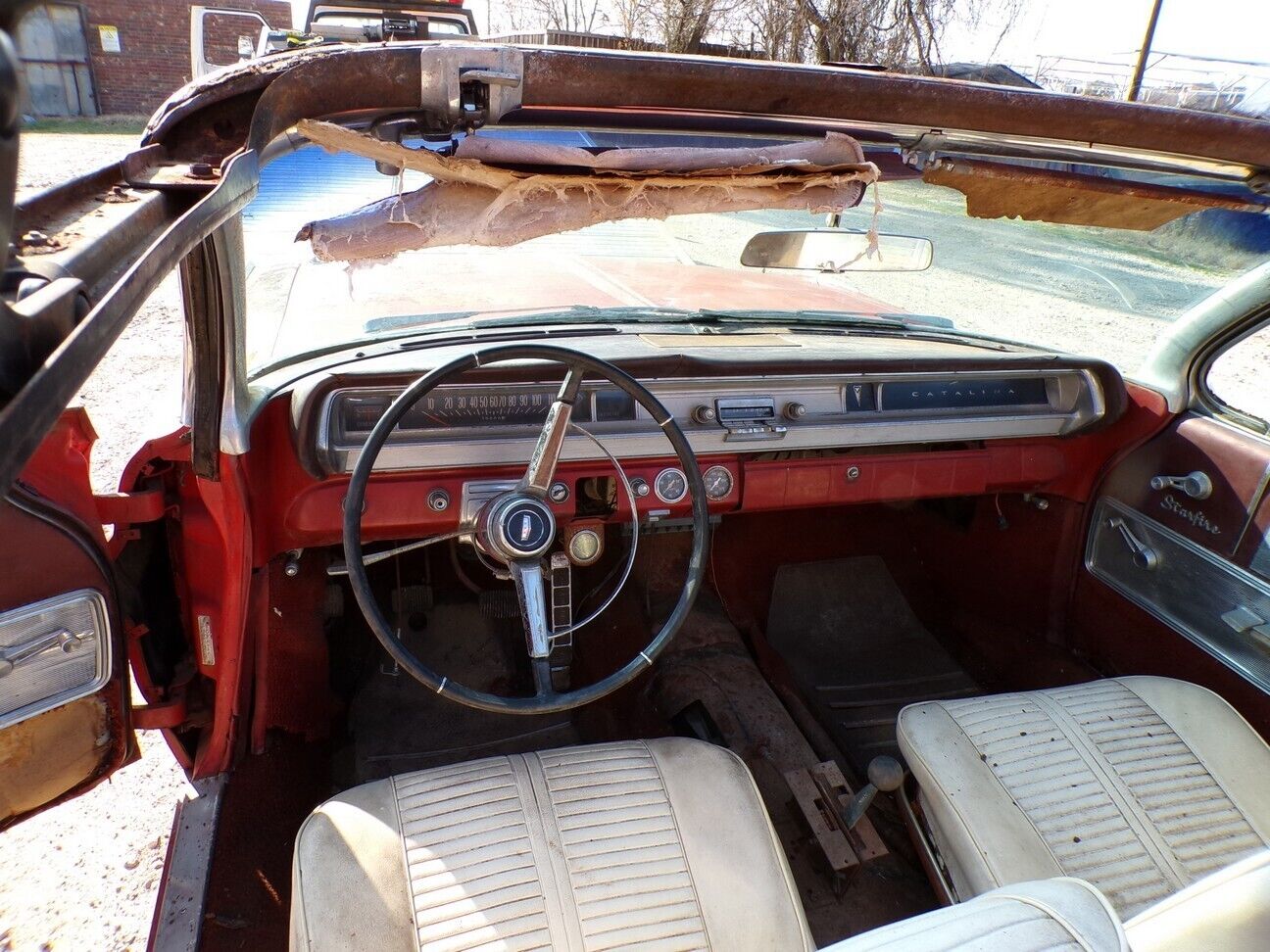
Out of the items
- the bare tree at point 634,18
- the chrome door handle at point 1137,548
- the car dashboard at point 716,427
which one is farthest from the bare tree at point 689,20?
the chrome door handle at point 1137,548

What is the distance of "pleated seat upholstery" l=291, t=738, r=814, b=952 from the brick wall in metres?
17.1

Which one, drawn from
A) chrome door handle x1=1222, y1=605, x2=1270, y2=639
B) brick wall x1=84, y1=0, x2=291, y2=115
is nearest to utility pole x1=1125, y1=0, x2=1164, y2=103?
chrome door handle x1=1222, y1=605, x2=1270, y2=639

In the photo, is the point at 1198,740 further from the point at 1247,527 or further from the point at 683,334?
the point at 683,334

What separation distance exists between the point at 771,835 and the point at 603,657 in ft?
4.40

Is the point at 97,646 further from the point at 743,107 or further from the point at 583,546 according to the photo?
the point at 743,107

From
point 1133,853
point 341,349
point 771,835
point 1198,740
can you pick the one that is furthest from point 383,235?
point 1198,740

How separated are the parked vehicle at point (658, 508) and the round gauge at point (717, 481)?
0.01 metres

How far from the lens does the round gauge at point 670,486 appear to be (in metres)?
2.25

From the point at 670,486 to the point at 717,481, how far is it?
0.49 ft

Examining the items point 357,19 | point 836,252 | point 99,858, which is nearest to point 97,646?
point 99,858

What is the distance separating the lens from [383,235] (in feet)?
4.15

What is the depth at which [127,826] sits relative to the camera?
2.35 m

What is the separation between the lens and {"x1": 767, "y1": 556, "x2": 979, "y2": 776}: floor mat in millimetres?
2857

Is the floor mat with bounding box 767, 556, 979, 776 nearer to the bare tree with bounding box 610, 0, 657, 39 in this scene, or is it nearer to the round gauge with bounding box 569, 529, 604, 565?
the round gauge with bounding box 569, 529, 604, 565
